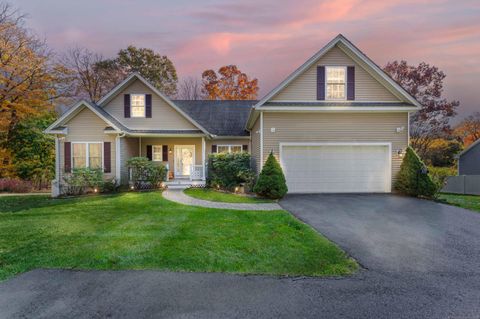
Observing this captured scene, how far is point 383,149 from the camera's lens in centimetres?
1161

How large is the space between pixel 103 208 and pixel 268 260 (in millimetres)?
7098

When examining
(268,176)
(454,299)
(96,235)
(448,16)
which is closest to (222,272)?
(454,299)

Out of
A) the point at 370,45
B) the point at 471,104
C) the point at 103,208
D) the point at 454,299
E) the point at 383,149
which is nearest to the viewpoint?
the point at 454,299

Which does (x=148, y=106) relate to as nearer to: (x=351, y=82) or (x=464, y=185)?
(x=351, y=82)

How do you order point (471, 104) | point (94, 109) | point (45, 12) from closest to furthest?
point (94, 109) → point (45, 12) → point (471, 104)

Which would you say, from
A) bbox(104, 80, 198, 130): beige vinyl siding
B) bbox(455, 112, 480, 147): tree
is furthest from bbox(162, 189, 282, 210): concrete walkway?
bbox(455, 112, 480, 147): tree

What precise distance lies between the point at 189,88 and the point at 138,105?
20391 mm

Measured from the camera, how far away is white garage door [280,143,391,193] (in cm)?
1154

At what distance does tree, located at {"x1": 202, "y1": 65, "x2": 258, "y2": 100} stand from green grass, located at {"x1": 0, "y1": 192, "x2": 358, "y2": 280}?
2201 centimetres

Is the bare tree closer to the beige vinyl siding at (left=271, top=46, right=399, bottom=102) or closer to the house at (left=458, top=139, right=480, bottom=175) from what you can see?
the beige vinyl siding at (left=271, top=46, right=399, bottom=102)

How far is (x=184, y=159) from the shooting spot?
52.0ft

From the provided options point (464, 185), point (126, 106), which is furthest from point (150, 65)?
point (464, 185)

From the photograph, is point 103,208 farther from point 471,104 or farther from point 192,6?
point 471,104

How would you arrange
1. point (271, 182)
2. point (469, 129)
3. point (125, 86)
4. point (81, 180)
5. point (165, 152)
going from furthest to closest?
point (469, 129), point (165, 152), point (125, 86), point (81, 180), point (271, 182)
